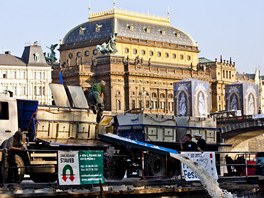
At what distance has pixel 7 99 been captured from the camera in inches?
926

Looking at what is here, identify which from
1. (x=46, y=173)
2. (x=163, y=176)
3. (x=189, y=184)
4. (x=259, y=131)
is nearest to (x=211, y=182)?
(x=189, y=184)

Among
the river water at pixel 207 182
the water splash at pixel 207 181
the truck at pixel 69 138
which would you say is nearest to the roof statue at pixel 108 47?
the truck at pixel 69 138

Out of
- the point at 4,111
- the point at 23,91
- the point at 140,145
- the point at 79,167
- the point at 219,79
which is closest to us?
the point at 79,167

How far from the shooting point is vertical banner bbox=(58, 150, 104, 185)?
65.9 ft

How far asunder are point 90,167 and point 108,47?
13153cm

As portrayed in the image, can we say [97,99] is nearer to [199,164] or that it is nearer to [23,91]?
[199,164]

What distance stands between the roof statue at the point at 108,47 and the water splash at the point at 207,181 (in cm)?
12814

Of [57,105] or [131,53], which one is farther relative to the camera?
[131,53]

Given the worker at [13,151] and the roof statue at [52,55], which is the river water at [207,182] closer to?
the worker at [13,151]

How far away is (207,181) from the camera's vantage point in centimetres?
2252

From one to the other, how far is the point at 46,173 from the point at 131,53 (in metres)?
136

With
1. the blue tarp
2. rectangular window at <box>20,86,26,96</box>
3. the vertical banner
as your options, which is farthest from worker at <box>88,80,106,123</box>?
rectangular window at <box>20,86,26,96</box>

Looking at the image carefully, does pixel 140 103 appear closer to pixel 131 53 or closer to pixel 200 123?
pixel 131 53

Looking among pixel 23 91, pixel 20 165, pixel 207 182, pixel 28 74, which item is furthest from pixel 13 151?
pixel 23 91
